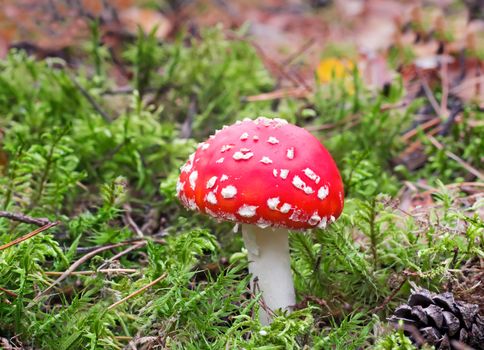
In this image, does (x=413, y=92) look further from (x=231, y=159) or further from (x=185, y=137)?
(x=231, y=159)

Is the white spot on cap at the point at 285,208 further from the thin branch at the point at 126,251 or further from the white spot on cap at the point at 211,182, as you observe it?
the thin branch at the point at 126,251

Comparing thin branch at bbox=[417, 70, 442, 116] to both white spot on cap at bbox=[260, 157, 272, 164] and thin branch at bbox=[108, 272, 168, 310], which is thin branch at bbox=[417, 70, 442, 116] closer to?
white spot on cap at bbox=[260, 157, 272, 164]

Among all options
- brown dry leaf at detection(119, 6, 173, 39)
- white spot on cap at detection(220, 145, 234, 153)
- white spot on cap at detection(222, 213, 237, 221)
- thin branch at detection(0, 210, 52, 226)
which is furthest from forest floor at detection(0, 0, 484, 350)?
white spot on cap at detection(220, 145, 234, 153)

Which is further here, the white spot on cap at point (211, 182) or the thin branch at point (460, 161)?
the thin branch at point (460, 161)

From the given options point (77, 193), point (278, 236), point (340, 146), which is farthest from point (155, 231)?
point (340, 146)

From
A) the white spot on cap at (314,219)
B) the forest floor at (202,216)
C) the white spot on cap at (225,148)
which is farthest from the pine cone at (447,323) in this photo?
the white spot on cap at (225,148)

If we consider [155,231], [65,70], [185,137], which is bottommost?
[155,231]

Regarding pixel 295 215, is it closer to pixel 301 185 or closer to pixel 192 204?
pixel 301 185
